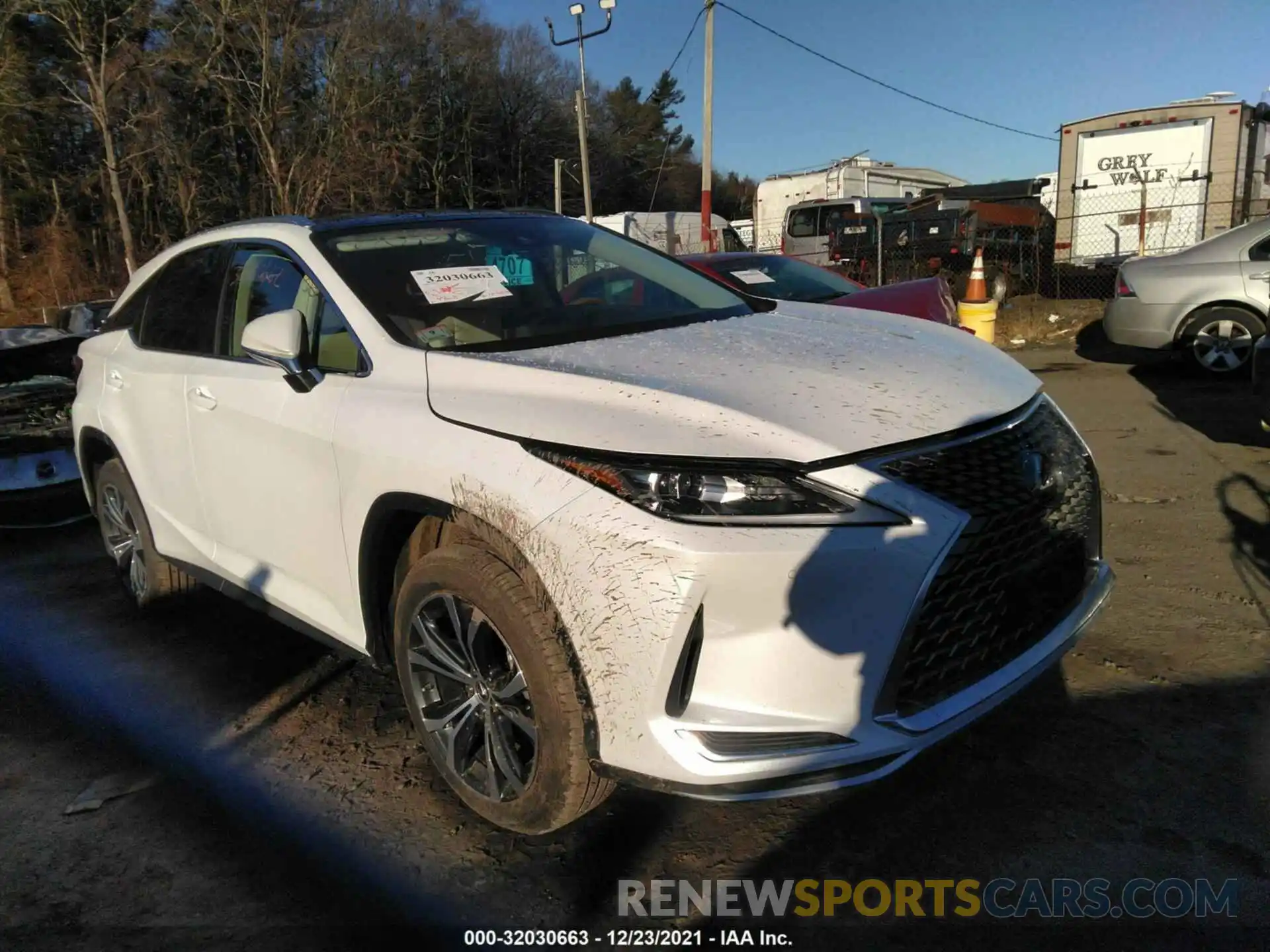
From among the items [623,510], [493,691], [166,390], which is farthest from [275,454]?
[623,510]

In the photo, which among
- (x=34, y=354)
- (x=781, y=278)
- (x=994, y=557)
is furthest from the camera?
(x=781, y=278)

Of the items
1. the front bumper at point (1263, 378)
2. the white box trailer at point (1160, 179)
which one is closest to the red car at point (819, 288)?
the front bumper at point (1263, 378)

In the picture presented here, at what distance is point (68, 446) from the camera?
5.54 meters

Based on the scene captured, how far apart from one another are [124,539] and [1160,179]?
16001 millimetres

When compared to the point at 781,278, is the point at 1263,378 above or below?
below

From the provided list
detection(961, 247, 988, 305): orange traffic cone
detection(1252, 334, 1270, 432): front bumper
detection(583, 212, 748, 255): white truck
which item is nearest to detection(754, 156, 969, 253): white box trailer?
detection(583, 212, 748, 255): white truck

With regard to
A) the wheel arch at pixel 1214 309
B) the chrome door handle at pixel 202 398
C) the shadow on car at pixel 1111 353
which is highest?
the chrome door handle at pixel 202 398

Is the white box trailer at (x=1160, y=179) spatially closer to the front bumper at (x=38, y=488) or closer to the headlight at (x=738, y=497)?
the front bumper at (x=38, y=488)

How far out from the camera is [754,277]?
22.0 feet

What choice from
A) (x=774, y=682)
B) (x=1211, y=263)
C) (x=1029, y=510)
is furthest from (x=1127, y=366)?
(x=774, y=682)

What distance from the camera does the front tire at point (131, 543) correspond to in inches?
163

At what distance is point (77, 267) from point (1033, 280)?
25710mm

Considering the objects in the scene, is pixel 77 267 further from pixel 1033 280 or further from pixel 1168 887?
pixel 1168 887

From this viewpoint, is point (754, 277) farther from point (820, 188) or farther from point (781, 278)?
point (820, 188)
